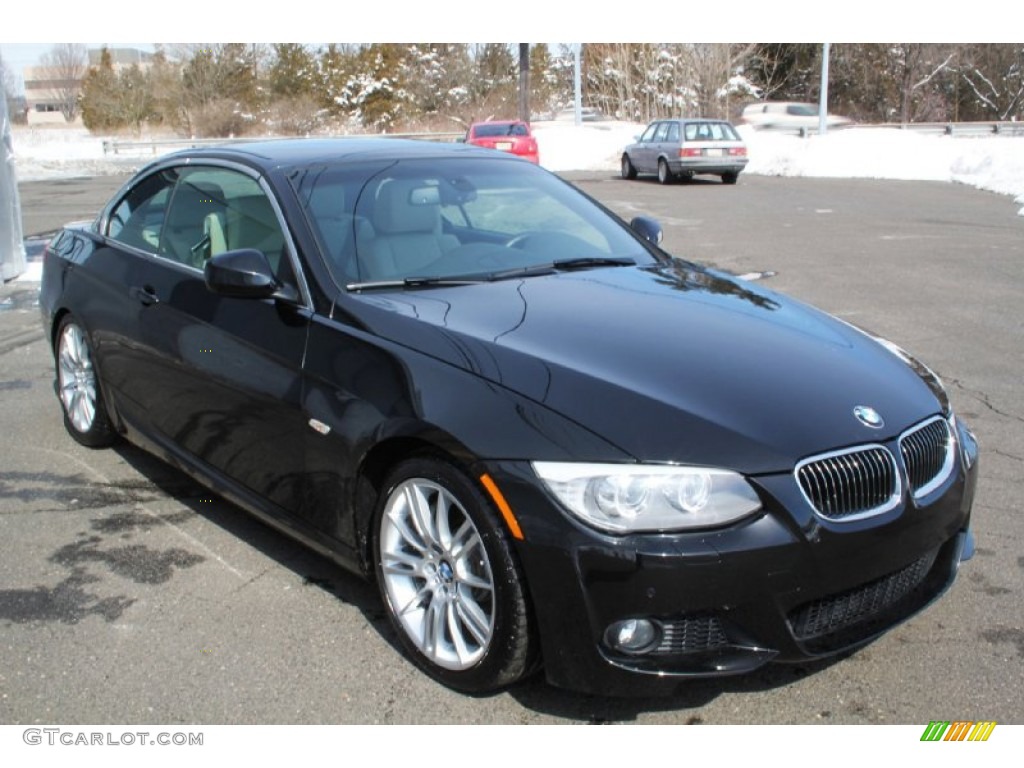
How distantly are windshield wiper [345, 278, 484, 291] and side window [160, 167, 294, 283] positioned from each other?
311mm

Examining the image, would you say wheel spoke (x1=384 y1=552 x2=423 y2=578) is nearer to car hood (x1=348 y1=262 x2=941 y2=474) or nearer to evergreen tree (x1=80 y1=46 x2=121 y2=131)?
car hood (x1=348 y1=262 x2=941 y2=474)

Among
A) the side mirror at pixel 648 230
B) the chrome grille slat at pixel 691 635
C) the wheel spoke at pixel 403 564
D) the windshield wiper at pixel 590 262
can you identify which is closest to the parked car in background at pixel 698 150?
the side mirror at pixel 648 230

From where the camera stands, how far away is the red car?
89.9ft

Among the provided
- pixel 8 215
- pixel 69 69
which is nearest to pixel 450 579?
pixel 8 215

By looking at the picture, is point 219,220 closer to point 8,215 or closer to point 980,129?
point 8,215

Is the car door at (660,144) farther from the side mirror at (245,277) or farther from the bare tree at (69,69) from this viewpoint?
the bare tree at (69,69)

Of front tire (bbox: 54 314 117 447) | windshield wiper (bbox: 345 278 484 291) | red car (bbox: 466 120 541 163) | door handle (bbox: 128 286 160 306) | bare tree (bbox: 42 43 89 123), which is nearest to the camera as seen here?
windshield wiper (bbox: 345 278 484 291)

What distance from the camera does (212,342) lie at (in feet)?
13.8

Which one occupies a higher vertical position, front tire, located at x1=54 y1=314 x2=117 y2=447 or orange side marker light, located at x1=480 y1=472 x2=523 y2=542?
orange side marker light, located at x1=480 y1=472 x2=523 y2=542

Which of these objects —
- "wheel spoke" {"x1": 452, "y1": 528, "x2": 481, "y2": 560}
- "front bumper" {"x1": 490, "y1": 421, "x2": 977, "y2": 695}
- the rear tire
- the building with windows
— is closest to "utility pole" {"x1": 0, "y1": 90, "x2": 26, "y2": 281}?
"wheel spoke" {"x1": 452, "y1": 528, "x2": 481, "y2": 560}

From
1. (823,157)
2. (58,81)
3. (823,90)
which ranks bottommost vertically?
(823,157)

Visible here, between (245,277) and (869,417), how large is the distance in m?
2.18

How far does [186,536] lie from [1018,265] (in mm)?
9890
